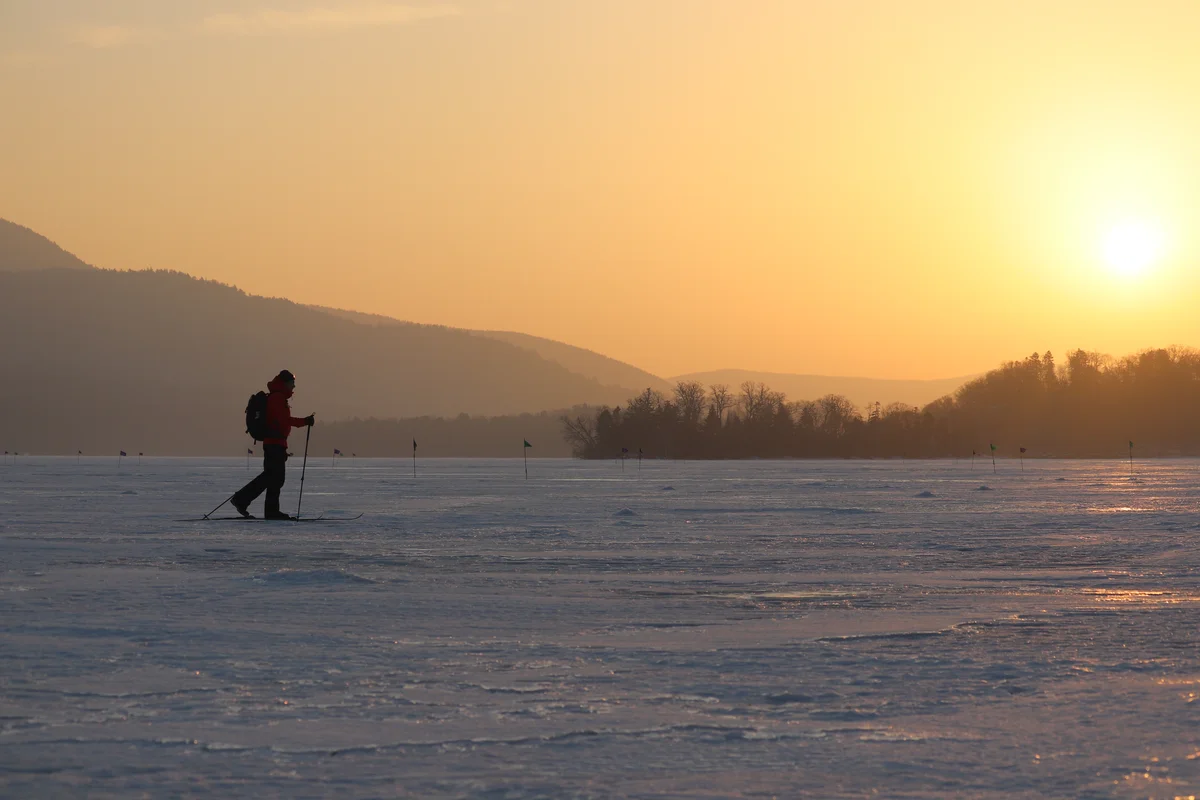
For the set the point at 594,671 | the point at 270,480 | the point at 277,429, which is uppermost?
the point at 277,429

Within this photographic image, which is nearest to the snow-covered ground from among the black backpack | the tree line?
the black backpack

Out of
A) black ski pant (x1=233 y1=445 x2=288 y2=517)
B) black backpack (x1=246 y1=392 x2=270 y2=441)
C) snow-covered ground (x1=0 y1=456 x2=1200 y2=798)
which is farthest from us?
black ski pant (x1=233 y1=445 x2=288 y2=517)

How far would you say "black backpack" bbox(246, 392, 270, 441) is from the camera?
1789cm

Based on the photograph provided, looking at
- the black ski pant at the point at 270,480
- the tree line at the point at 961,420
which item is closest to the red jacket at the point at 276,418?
the black ski pant at the point at 270,480

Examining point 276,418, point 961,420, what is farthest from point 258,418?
point 961,420

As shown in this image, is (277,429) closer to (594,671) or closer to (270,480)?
(270,480)

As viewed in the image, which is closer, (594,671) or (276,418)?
(594,671)

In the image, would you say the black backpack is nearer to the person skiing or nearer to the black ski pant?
the person skiing

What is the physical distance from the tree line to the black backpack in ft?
453

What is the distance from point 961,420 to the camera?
16600cm

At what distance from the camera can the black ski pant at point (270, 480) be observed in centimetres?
1811

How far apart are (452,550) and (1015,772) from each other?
1009 centimetres

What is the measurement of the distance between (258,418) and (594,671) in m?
12.1

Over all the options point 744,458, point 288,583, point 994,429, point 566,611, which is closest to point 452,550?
point 288,583
